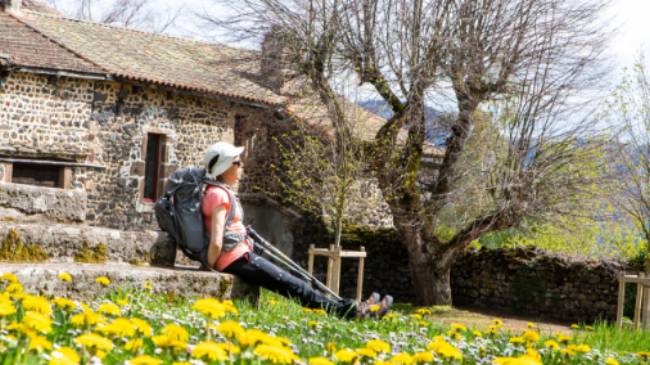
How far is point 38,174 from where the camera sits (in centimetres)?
1908

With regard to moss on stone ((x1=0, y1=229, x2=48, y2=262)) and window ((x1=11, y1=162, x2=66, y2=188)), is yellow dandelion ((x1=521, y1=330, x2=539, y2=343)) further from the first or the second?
window ((x1=11, y1=162, x2=66, y2=188))

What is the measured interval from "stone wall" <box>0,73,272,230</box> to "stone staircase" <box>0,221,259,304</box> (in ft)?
41.8

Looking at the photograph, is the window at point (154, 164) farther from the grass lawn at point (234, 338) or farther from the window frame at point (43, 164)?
the grass lawn at point (234, 338)

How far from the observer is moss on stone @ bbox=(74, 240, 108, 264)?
20.7 ft

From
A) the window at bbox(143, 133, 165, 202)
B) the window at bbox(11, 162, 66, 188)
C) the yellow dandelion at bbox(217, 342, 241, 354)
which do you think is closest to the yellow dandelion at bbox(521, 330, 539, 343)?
the yellow dandelion at bbox(217, 342, 241, 354)

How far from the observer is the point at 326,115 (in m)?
17.0

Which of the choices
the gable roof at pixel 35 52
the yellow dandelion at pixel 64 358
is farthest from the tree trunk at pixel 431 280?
the yellow dandelion at pixel 64 358

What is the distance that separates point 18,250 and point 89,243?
583 mm

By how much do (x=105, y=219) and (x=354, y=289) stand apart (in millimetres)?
6032

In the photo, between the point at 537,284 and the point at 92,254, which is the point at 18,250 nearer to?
the point at 92,254

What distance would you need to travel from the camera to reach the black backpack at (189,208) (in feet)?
21.3

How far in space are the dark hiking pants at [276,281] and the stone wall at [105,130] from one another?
43.0ft

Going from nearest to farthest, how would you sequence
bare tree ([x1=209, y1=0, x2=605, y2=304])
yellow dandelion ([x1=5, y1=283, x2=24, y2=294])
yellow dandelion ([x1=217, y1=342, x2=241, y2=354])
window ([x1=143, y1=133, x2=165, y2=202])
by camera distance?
yellow dandelion ([x1=217, y1=342, x2=241, y2=354]) < yellow dandelion ([x1=5, y1=283, x2=24, y2=294]) < bare tree ([x1=209, y1=0, x2=605, y2=304]) < window ([x1=143, y1=133, x2=165, y2=202])

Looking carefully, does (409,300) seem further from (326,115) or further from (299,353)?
(299,353)
